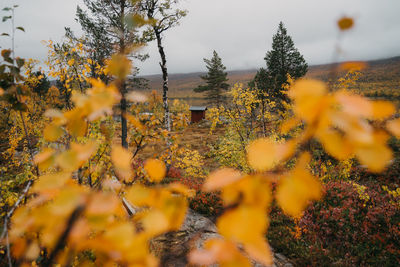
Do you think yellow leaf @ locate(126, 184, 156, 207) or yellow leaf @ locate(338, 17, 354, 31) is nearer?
yellow leaf @ locate(338, 17, 354, 31)

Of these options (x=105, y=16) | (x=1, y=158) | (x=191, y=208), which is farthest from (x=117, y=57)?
(x=1, y=158)

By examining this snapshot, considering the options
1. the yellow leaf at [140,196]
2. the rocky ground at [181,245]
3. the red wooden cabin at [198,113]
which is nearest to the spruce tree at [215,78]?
the red wooden cabin at [198,113]

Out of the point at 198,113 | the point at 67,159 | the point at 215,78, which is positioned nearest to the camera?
the point at 67,159

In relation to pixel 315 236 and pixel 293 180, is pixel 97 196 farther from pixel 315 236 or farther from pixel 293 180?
pixel 315 236

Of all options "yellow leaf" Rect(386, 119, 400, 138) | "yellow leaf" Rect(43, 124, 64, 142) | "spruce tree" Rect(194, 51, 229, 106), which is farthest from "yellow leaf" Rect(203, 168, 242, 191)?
"spruce tree" Rect(194, 51, 229, 106)

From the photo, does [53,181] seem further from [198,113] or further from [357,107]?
[198,113]

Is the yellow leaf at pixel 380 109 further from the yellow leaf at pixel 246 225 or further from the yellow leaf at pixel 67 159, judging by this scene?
the yellow leaf at pixel 67 159

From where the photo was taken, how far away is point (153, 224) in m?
0.46

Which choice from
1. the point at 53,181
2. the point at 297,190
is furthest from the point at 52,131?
the point at 297,190

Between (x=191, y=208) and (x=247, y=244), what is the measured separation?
591 cm

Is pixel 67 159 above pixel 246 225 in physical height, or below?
above

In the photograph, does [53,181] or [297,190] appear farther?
[53,181]

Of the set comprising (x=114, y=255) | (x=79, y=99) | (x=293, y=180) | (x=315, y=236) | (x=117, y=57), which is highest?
(x=117, y=57)

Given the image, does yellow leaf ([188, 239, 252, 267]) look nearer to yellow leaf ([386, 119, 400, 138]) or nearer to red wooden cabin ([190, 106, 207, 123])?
yellow leaf ([386, 119, 400, 138])
